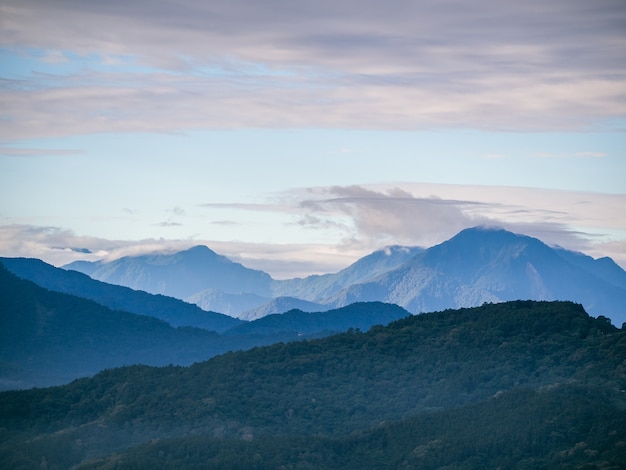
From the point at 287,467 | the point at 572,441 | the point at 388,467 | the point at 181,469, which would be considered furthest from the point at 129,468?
the point at 572,441

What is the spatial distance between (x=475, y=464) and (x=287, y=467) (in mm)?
31274

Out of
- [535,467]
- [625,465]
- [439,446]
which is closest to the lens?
[625,465]

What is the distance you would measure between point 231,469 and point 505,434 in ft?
147

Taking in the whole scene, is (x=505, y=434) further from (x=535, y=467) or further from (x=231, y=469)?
(x=231, y=469)

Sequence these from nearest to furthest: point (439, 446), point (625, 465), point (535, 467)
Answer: point (625, 465), point (535, 467), point (439, 446)

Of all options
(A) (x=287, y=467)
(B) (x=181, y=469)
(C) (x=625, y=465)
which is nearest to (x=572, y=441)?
(C) (x=625, y=465)

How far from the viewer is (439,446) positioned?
645 feet

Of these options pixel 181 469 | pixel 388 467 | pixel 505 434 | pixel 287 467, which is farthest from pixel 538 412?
pixel 181 469

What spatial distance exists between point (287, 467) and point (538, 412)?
138 ft

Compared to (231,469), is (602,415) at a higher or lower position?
higher

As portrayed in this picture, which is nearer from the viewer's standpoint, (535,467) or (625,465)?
(625,465)

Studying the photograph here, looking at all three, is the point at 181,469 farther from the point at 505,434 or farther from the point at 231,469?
the point at 505,434

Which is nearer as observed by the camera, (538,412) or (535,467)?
(535,467)

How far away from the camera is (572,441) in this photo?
617ft
